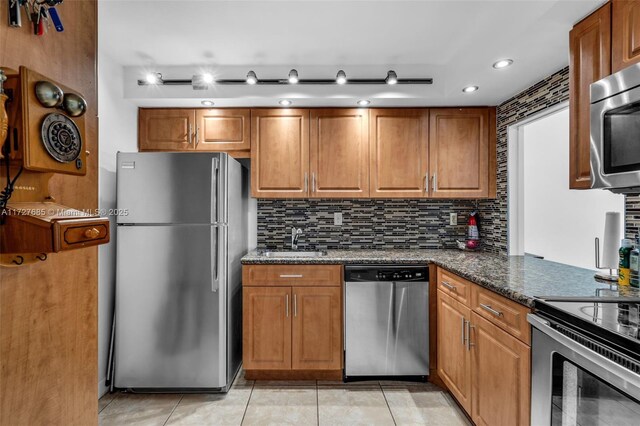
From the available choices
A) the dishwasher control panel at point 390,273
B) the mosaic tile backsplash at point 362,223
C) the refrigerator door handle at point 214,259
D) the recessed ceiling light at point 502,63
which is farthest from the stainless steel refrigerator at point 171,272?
the recessed ceiling light at point 502,63

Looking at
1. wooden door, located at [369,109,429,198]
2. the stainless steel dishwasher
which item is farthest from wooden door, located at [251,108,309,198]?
the stainless steel dishwasher

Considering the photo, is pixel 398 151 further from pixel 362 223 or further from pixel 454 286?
pixel 454 286

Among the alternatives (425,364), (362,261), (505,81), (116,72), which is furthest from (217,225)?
(505,81)

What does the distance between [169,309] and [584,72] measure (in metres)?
2.75

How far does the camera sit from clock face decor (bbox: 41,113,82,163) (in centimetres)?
86

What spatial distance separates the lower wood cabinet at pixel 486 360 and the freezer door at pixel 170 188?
5.52ft

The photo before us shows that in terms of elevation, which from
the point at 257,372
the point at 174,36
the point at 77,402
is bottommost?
the point at 257,372

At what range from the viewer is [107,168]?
8.10 feet

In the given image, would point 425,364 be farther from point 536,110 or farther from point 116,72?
point 116,72

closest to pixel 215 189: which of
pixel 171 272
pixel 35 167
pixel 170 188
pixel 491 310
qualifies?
pixel 170 188

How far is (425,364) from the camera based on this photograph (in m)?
2.51

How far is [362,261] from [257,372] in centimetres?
115

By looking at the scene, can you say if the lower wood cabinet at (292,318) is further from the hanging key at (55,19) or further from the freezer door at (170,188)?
the hanging key at (55,19)

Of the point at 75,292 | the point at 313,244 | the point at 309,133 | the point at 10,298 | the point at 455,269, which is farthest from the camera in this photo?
the point at 313,244
